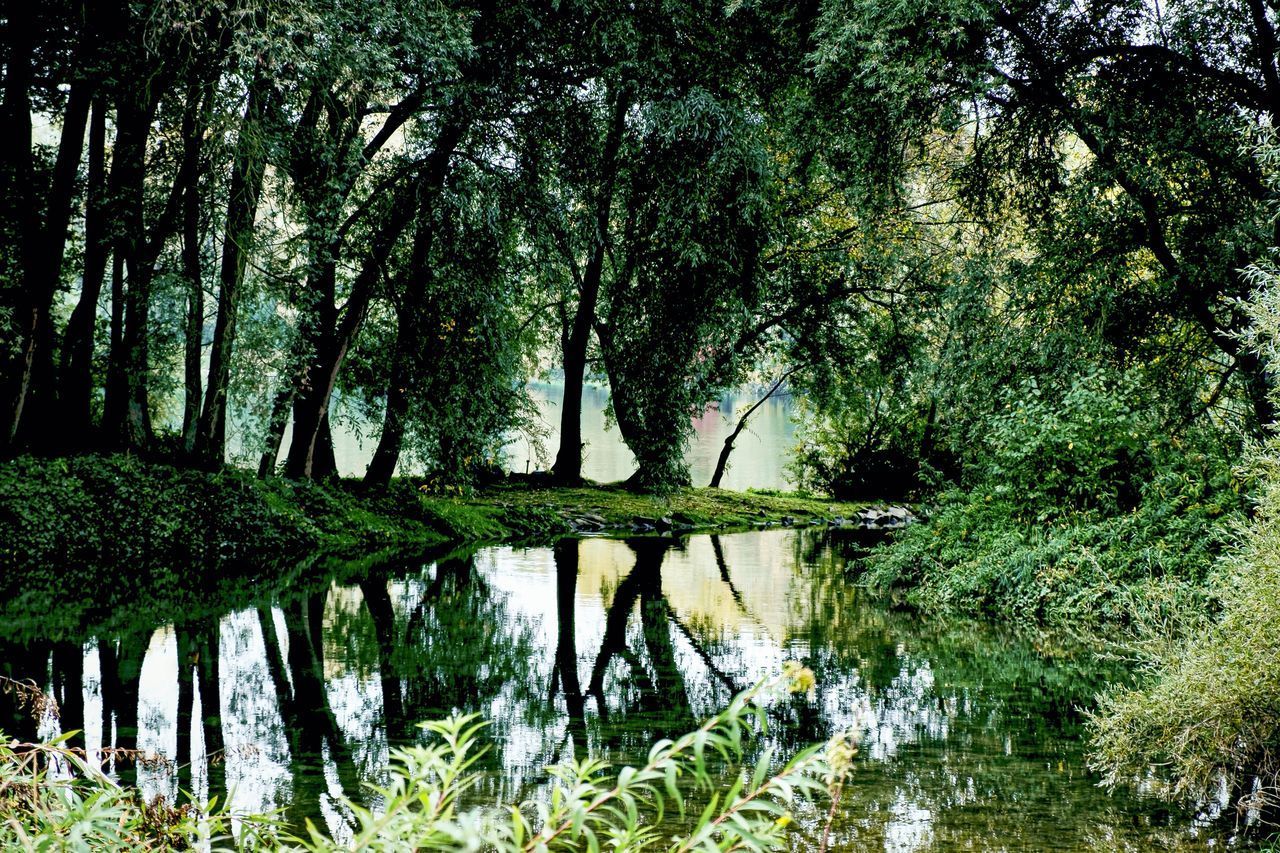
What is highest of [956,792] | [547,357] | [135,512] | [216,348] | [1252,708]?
[547,357]

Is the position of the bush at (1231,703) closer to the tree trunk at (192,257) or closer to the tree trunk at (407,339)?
the tree trunk at (192,257)

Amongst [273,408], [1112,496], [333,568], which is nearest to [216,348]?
[273,408]

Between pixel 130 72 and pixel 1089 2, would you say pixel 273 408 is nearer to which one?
pixel 130 72

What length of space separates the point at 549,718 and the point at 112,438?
1022 centimetres

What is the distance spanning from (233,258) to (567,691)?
9.36 metres

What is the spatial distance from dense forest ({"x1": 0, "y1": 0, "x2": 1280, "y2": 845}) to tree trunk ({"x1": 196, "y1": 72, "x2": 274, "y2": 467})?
54mm

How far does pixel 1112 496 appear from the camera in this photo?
38.9 feet

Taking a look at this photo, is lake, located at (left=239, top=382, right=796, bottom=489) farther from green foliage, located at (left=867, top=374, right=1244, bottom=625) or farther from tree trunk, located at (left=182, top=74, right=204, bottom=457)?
green foliage, located at (left=867, top=374, right=1244, bottom=625)

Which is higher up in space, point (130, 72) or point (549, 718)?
point (130, 72)

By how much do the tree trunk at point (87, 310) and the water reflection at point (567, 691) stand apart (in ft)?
13.7

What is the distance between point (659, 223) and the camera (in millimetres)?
17062

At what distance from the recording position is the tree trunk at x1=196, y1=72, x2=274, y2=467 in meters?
13.1

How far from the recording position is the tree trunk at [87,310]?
1368 cm

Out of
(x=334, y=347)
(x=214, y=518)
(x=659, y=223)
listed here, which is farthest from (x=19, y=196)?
(x=659, y=223)
